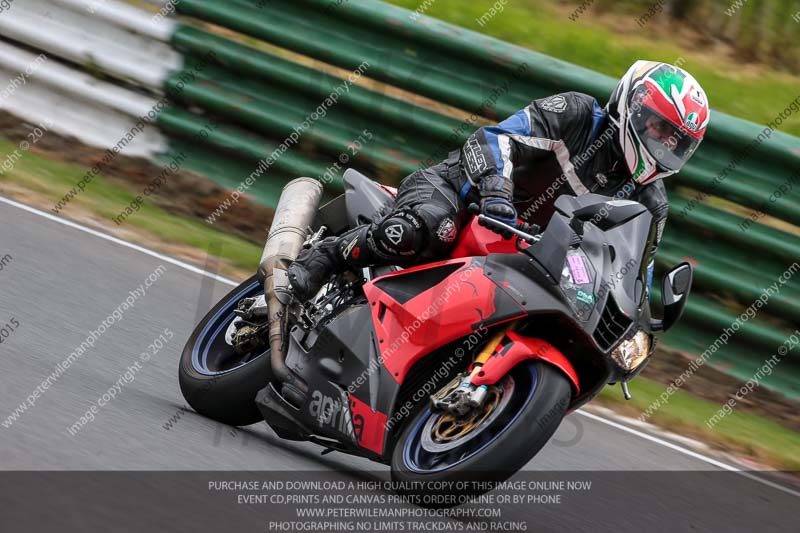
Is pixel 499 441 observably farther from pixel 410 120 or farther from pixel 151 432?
pixel 410 120

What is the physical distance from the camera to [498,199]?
14.8 feet

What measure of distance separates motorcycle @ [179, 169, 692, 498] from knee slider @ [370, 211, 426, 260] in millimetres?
84

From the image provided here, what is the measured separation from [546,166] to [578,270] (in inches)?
30.1

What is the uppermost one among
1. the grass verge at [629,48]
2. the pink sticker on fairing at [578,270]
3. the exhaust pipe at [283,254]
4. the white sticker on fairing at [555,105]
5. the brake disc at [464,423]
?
the white sticker on fairing at [555,105]

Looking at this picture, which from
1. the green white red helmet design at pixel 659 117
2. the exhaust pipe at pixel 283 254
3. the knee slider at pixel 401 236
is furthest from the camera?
the exhaust pipe at pixel 283 254

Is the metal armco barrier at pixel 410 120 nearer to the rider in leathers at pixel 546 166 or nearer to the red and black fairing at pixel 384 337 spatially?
the rider in leathers at pixel 546 166

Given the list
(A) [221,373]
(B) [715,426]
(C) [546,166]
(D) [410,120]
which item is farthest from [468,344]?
(D) [410,120]

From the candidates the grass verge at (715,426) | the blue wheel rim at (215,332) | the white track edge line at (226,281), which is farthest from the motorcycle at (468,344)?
the grass verge at (715,426)

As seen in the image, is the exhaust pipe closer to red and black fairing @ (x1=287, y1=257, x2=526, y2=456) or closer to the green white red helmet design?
red and black fairing @ (x1=287, y1=257, x2=526, y2=456)

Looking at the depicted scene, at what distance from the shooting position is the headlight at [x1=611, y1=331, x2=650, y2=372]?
430 centimetres

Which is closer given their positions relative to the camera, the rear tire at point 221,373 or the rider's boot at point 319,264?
the rider's boot at point 319,264

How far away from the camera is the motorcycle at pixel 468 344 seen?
4.21 m

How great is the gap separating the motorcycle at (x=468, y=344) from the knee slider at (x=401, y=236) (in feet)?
0.28

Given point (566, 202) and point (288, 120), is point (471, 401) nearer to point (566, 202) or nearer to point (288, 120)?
point (566, 202)
